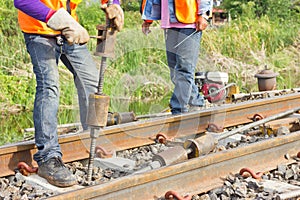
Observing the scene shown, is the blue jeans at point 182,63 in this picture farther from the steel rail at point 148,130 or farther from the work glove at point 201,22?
the steel rail at point 148,130

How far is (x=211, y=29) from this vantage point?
14.6 metres

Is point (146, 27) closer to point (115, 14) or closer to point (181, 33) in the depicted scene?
point (181, 33)

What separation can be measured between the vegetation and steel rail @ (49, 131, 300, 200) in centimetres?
100

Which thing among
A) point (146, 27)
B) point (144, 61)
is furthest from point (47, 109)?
point (146, 27)

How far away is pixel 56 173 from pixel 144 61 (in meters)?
2.12

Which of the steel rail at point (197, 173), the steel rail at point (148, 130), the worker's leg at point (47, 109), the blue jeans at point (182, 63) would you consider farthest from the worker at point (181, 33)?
the worker's leg at point (47, 109)

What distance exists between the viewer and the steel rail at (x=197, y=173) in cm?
394

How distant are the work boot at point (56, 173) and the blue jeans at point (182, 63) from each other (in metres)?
2.04

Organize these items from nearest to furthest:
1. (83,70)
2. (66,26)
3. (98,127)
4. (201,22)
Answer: (66,26), (98,127), (83,70), (201,22)

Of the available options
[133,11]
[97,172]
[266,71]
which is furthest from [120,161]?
[133,11]

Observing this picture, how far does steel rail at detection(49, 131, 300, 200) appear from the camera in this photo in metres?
3.94

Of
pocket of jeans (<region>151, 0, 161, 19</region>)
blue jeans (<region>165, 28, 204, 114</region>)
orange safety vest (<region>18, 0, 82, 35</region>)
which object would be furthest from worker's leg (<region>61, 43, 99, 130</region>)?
pocket of jeans (<region>151, 0, 161, 19</region>)

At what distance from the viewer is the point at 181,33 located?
6.47 meters

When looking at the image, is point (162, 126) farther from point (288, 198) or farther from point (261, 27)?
point (261, 27)
